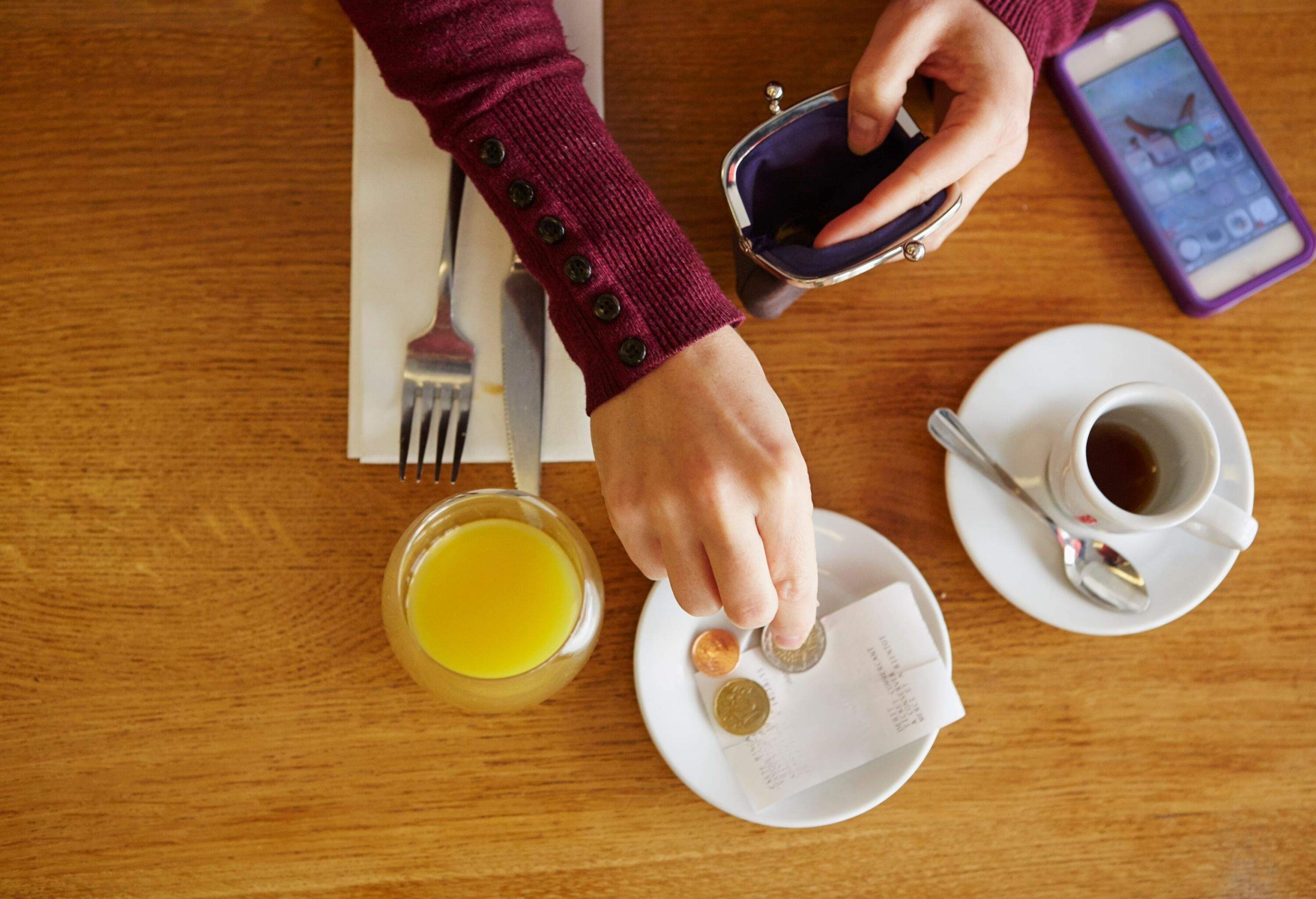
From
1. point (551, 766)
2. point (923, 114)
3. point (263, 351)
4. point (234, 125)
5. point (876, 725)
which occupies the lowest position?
point (551, 766)

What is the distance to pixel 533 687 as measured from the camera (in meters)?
0.65

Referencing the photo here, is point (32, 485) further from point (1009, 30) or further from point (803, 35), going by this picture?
point (1009, 30)

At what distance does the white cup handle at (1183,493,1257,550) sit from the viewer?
26.6 inches

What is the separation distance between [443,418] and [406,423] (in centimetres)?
3

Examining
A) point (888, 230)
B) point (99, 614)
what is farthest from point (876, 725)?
point (99, 614)

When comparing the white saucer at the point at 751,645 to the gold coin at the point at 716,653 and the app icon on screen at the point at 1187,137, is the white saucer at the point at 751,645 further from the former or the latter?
the app icon on screen at the point at 1187,137

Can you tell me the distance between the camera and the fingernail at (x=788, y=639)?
67 centimetres

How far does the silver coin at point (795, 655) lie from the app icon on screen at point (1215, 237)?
0.49 metres

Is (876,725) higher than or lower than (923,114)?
lower

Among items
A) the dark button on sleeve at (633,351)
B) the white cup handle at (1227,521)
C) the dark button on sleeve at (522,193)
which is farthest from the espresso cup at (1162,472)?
the dark button on sleeve at (522,193)

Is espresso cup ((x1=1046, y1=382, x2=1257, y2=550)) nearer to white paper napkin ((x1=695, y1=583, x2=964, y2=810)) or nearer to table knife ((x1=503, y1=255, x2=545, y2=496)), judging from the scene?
white paper napkin ((x1=695, y1=583, x2=964, y2=810))

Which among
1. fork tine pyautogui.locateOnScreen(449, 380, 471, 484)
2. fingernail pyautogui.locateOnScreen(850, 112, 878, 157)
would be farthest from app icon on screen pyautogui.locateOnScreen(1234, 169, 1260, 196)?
fork tine pyautogui.locateOnScreen(449, 380, 471, 484)

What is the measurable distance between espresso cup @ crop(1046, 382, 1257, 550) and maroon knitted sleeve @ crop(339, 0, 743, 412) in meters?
0.31

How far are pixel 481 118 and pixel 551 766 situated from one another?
0.53 meters
